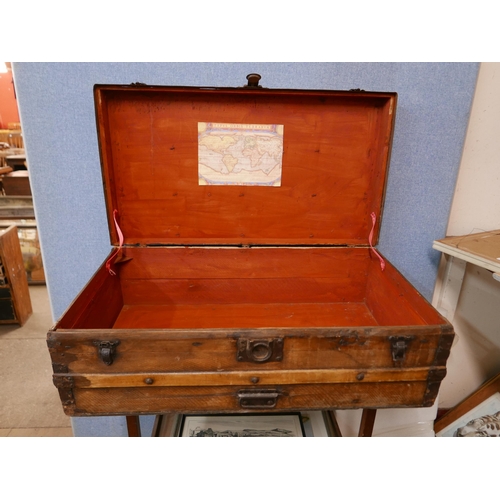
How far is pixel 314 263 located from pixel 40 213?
45.1 inches

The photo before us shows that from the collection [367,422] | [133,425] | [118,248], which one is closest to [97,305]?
[118,248]

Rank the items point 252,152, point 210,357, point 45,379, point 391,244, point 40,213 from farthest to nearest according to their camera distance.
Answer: point 45,379, point 391,244, point 40,213, point 252,152, point 210,357

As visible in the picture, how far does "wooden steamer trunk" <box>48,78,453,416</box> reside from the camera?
0.87 m

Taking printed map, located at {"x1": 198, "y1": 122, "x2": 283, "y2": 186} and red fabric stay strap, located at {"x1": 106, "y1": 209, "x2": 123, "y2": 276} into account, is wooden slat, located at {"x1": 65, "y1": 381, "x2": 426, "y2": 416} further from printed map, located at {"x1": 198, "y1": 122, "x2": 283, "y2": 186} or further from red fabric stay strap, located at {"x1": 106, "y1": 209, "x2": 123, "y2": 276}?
printed map, located at {"x1": 198, "y1": 122, "x2": 283, "y2": 186}

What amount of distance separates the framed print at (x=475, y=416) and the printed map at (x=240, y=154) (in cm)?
135

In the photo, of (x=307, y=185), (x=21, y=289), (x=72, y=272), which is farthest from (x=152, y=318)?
(x=21, y=289)

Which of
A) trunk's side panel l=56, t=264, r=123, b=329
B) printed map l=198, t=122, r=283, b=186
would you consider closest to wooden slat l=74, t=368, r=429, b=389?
trunk's side panel l=56, t=264, r=123, b=329

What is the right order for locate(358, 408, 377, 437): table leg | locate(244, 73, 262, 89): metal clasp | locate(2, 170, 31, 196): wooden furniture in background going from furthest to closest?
locate(2, 170, 31, 196): wooden furniture in background, locate(358, 408, 377, 437): table leg, locate(244, 73, 262, 89): metal clasp

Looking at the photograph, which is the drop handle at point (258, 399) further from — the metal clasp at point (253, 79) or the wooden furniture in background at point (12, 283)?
the wooden furniture in background at point (12, 283)

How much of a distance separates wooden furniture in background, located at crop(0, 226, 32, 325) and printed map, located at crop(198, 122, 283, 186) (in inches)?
85.7

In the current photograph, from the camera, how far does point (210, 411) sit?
36.3 inches

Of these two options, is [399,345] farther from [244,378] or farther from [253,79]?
[253,79]

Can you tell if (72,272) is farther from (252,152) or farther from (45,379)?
(45,379)

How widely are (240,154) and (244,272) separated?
472 millimetres
